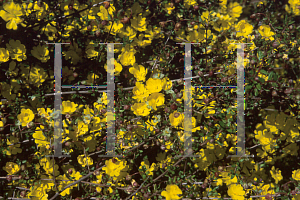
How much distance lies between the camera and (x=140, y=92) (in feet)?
6.09

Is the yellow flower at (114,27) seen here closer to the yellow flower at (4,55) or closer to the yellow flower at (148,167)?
the yellow flower at (4,55)

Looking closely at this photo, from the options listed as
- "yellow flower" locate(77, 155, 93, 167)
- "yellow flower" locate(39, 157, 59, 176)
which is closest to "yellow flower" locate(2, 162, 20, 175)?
"yellow flower" locate(39, 157, 59, 176)

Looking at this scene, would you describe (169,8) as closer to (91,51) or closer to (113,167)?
(91,51)

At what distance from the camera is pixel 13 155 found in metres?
2.02

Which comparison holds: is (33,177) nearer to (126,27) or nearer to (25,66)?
(25,66)

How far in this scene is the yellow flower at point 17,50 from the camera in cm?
186

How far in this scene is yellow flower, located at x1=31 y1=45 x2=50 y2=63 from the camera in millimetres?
1901

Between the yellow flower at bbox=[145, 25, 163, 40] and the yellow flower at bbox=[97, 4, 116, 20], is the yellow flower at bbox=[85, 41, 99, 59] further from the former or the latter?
the yellow flower at bbox=[145, 25, 163, 40]

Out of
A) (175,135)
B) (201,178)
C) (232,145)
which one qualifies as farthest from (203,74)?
(201,178)

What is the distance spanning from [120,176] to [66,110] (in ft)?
2.36

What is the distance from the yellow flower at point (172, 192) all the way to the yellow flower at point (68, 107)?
3.27 feet

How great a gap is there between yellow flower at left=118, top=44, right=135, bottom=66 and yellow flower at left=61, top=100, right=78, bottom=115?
540 mm

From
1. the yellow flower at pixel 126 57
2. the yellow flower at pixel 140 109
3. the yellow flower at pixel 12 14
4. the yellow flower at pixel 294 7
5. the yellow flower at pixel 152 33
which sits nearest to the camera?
the yellow flower at pixel 12 14

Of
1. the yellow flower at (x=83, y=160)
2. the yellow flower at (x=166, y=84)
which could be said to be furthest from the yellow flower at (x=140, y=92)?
the yellow flower at (x=83, y=160)
